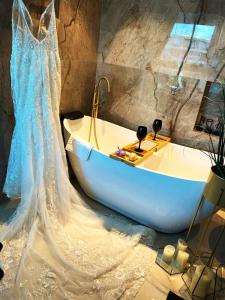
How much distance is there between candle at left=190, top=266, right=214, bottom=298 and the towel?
1118mm

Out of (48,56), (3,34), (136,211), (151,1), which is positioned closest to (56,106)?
(48,56)

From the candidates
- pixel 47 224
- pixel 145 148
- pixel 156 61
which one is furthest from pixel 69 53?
pixel 47 224

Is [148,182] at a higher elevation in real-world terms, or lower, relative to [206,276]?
higher

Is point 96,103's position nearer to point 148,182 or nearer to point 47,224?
point 148,182

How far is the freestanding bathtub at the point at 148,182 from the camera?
1.60 m

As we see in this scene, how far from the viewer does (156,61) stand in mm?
2354

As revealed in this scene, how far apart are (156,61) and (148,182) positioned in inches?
53.7

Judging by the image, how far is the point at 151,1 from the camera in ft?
7.32

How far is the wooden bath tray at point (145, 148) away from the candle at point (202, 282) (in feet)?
2.63

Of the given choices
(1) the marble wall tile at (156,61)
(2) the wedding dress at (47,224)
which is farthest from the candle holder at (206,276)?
(1) the marble wall tile at (156,61)

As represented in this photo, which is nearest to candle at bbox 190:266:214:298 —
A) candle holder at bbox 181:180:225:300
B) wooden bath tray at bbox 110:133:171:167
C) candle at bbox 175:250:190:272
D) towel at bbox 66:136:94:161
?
candle holder at bbox 181:180:225:300

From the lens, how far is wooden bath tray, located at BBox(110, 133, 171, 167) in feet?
5.64

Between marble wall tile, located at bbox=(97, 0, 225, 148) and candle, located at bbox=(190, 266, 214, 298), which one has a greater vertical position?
marble wall tile, located at bbox=(97, 0, 225, 148)

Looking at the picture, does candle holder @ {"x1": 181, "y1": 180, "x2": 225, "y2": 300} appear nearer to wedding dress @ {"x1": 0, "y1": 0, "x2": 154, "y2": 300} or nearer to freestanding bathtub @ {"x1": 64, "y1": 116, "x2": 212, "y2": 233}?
freestanding bathtub @ {"x1": 64, "y1": 116, "x2": 212, "y2": 233}
